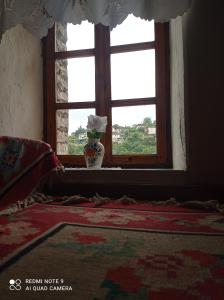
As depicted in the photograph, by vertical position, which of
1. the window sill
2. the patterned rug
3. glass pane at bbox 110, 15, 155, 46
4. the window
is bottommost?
the patterned rug

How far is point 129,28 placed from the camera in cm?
168

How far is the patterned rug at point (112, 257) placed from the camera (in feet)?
1.42

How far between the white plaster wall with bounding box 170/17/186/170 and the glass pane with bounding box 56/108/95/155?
545 millimetres

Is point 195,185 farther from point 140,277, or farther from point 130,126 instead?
point 140,277

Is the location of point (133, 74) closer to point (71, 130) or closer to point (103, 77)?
point (103, 77)

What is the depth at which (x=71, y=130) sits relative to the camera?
1.74m

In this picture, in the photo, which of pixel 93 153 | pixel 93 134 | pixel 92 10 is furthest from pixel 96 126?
pixel 92 10

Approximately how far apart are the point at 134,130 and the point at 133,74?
1.15 feet

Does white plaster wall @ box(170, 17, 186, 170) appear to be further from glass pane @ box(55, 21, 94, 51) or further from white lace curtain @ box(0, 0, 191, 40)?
glass pane @ box(55, 21, 94, 51)

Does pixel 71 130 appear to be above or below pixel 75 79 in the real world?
below

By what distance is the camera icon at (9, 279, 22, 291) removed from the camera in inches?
17.3

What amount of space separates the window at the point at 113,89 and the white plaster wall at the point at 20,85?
7cm

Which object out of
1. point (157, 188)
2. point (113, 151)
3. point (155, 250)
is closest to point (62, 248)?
point (155, 250)

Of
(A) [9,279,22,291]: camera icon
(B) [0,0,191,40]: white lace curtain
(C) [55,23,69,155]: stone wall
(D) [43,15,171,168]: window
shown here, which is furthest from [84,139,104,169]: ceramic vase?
(A) [9,279,22,291]: camera icon
